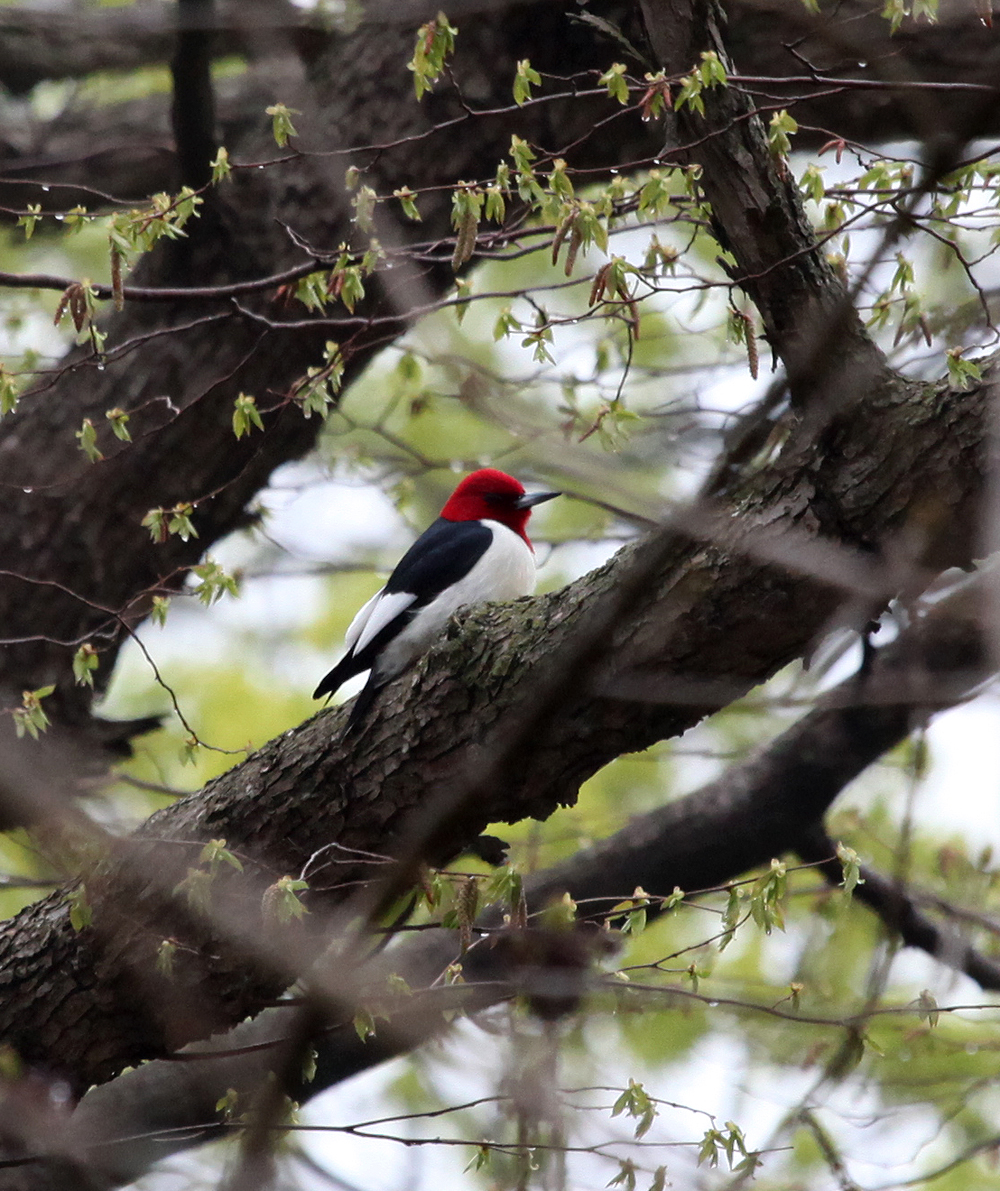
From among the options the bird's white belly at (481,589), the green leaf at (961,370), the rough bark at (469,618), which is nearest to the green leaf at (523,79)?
the rough bark at (469,618)

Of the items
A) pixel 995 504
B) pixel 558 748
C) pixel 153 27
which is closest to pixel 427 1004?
pixel 558 748

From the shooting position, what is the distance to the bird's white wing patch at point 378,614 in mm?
4668

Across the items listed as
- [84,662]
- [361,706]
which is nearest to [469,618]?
[361,706]

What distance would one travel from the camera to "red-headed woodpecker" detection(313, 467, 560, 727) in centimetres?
461

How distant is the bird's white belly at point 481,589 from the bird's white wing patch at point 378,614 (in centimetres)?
7

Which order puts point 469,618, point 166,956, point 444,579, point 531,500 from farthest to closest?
1. point 531,500
2. point 444,579
3. point 469,618
4. point 166,956

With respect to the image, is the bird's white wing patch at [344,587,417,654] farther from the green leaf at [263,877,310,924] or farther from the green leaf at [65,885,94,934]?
the green leaf at [263,877,310,924]

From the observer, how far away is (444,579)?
5.05 m

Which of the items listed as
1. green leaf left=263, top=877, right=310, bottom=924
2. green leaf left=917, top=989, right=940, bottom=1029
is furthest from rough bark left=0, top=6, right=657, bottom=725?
green leaf left=917, top=989, right=940, bottom=1029

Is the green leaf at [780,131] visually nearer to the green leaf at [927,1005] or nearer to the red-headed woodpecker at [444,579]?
the red-headed woodpecker at [444,579]

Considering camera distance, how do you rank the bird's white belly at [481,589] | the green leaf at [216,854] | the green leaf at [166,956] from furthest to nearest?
the bird's white belly at [481,589] < the green leaf at [166,956] < the green leaf at [216,854]

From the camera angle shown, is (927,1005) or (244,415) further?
(244,415)

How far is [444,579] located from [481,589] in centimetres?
15

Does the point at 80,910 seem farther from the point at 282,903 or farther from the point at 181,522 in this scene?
the point at 181,522
